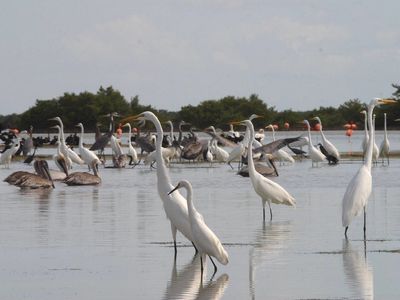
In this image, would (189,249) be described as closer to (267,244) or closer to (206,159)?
(267,244)

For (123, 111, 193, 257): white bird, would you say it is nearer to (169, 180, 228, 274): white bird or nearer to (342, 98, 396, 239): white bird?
(169, 180, 228, 274): white bird

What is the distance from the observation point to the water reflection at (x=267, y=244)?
35.8 ft

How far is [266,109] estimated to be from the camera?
86.9 meters

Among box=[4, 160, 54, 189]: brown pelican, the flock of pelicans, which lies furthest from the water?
box=[4, 160, 54, 189]: brown pelican

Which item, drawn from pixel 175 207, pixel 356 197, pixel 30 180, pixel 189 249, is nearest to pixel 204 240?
pixel 175 207

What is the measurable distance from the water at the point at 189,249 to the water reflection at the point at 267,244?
0.04 ft

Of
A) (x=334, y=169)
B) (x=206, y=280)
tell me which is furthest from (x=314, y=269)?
(x=334, y=169)

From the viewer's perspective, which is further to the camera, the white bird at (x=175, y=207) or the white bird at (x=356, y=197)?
the white bird at (x=356, y=197)

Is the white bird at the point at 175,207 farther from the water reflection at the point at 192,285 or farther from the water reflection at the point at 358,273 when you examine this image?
the water reflection at the point at 358,273

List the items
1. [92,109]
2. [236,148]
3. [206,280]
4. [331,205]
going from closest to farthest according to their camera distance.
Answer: [206,280], [331,205], [236,148], [92,109]

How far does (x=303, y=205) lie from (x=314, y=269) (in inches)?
277

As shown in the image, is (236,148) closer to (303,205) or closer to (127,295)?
(303,205)

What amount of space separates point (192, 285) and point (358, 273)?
155 centimetres

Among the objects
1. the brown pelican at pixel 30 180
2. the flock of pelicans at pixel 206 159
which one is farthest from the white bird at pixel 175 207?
the brown pelican at pixel 30 180
